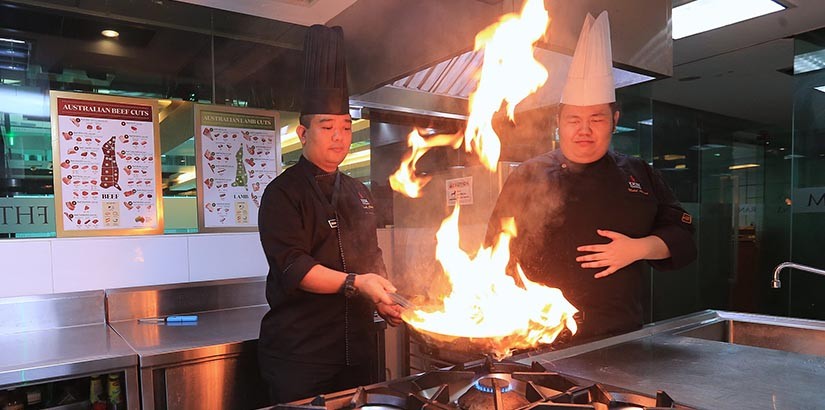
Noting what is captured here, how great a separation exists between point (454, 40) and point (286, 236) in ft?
2.83

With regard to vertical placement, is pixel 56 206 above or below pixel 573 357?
above

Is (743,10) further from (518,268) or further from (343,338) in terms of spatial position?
(343,338)

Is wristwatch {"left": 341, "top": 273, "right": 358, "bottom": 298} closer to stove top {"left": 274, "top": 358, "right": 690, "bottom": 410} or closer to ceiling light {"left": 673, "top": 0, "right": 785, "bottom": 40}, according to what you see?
stove top {"left": 274, "top": 358, "right": 690, "bottom": 410}

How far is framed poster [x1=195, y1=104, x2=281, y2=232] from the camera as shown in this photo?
9.49 ft

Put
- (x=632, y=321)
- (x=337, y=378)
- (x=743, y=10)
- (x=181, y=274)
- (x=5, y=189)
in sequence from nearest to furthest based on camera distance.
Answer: (x=632, y=321), (x=337, y=378), (x=5, y=189), (x=181, y=274), (x=743, y=10)

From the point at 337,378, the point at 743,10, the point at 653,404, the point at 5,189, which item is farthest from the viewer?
the point at 743,10

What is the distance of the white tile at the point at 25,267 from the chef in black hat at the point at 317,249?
126 cm

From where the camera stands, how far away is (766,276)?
555cm

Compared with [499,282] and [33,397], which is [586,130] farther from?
[33,397]

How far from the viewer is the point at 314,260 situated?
5.82 feet

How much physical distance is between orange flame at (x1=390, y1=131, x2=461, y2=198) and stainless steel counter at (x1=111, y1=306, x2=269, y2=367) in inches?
51.8

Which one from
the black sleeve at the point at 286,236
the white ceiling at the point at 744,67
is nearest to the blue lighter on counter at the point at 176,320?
the black sleeve at the point at 286,236

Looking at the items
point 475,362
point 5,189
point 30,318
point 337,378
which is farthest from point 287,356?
point 5,189

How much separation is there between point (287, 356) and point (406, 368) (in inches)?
47.6
